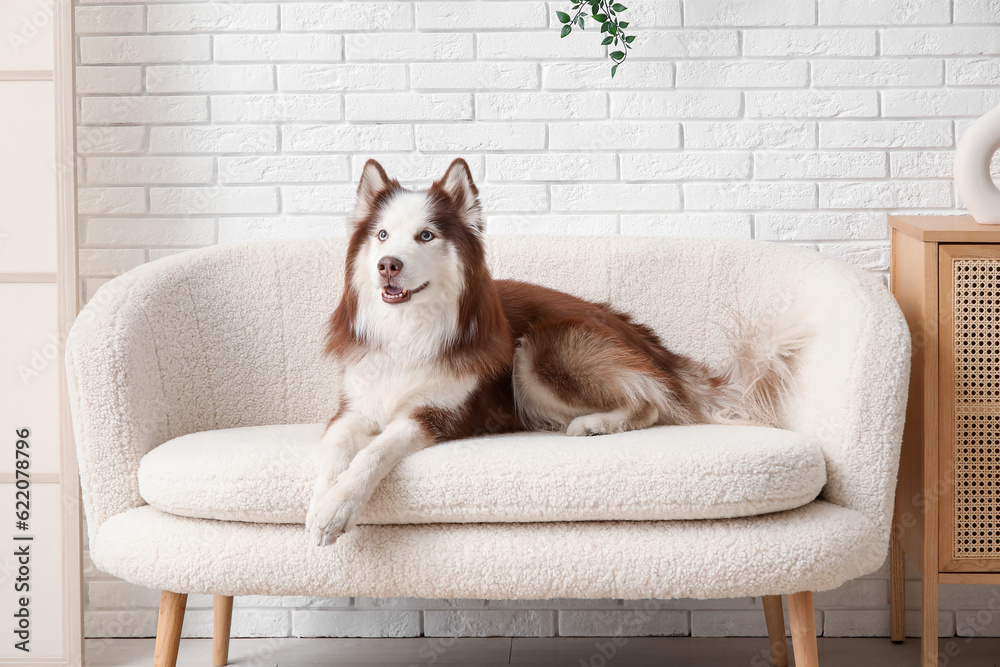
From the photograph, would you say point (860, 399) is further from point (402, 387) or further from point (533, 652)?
point (533, 652)

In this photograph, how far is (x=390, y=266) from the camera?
1600 mm

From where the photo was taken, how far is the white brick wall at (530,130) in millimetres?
2309

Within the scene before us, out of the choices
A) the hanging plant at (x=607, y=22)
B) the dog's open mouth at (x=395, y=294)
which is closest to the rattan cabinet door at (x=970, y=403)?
the hanging plant at (x=607, y=22)

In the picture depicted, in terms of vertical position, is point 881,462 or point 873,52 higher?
point 873,52

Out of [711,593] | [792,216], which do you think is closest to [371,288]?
[711,593]

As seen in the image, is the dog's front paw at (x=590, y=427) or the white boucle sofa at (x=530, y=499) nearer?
the white boucle sofa at (x=530, y=499)

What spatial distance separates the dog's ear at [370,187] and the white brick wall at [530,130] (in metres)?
0.63

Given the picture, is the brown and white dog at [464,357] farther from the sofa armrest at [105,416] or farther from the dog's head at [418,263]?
the sofa armrest at [105,416]

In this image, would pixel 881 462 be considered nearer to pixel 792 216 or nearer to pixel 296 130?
pixel 792 216

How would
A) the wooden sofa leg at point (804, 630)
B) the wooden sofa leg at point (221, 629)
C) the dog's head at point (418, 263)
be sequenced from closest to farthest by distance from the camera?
the wooden sofa leg at point (804, 630) < the dog's head at point (418, 263) < the wooden sofa leg at point (221, 629)

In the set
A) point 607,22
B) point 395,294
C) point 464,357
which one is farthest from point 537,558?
point 607,22

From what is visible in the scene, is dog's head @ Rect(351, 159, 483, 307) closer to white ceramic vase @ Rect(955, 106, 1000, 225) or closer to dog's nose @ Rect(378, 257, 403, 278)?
dog's nose @ Rect(378, 257, 403, 278)

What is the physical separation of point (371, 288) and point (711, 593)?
0.87m

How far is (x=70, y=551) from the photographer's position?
2020mm
